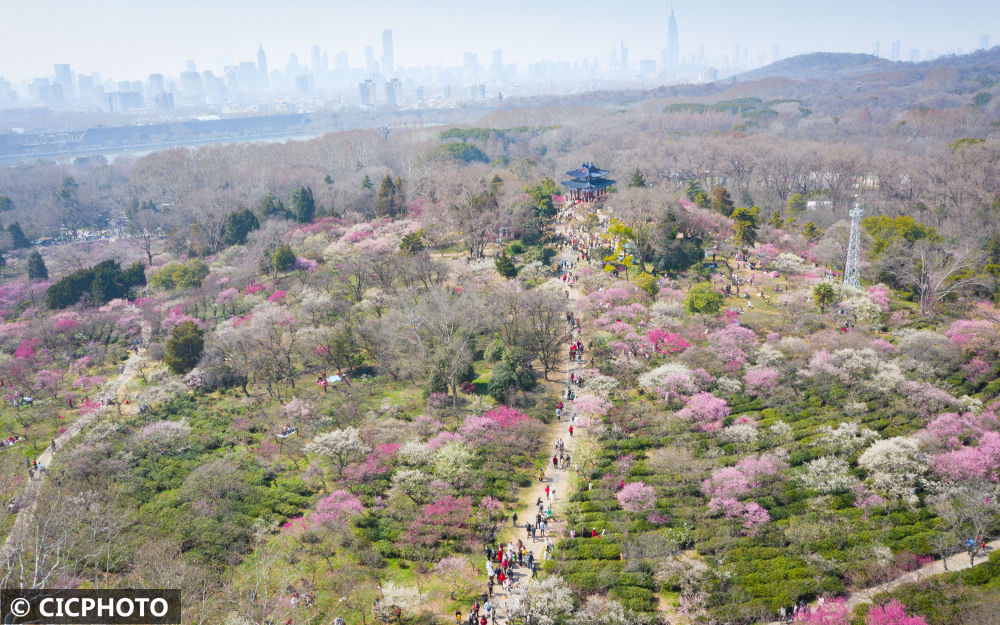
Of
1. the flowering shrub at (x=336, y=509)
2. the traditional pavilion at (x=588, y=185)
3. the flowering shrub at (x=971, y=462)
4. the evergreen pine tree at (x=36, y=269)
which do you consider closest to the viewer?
the flowering shrub at (x=971, y=462)

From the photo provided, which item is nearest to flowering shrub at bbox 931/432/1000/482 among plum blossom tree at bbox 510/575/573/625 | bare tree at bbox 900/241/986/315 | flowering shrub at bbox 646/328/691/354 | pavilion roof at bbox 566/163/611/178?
flowering shrub at bbox 646/328/691/354

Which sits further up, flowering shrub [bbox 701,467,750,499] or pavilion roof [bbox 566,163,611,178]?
pavilion roof [bbox 566,163,611,178]

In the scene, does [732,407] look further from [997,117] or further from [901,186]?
[997,117]

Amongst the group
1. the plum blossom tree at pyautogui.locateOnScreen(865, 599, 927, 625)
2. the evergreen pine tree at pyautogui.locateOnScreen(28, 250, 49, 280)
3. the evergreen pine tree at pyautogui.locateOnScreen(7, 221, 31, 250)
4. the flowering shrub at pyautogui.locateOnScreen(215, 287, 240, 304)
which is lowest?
the plum blossom tree at pyautogui.locateOnScreen(865, 599, 927, 625)

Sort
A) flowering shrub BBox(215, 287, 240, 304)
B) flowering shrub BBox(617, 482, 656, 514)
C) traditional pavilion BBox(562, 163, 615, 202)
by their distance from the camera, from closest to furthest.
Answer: flowering shrub BBox(617, 482, 656, 514)
flowering shrub BBox(215, 287, 240, 304)
traditional pavilion BBox(562, 163, 615, 202)

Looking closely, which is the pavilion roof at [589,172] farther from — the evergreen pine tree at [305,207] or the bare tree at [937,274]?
the bare tree at [937,274]

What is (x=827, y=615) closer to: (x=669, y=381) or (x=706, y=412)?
(x=706, y=412)

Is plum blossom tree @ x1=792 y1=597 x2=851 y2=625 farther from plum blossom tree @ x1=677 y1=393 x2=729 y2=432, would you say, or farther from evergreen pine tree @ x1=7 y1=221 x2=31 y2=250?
evergreen pine tree @ x1=7 y1=221 x2=31 y2=250

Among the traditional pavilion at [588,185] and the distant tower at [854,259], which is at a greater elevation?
the traditional pavilion at [588,185]

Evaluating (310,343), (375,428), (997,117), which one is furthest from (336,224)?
(997,117)

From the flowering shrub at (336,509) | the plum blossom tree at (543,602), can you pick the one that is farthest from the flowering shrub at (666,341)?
the flowering shrub at (336,509)
